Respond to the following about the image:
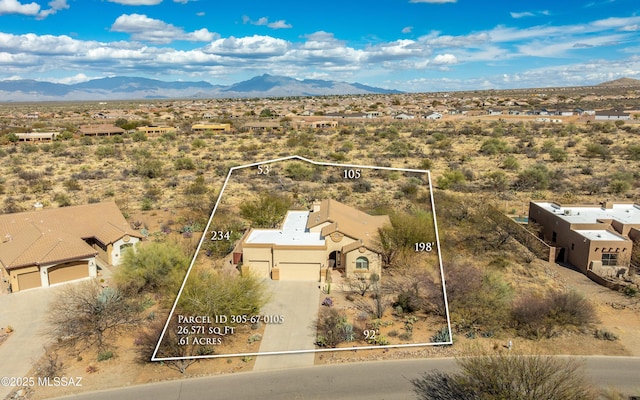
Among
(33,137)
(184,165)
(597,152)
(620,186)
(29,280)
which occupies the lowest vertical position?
(29,280)

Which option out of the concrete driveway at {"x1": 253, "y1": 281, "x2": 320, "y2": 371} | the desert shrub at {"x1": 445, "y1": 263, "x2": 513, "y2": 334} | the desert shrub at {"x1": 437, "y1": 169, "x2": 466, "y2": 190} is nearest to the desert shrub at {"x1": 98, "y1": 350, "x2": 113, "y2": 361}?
the concrete driveway at {"x1": 253, "y1": 281, "x2": 320, "y2": 371}

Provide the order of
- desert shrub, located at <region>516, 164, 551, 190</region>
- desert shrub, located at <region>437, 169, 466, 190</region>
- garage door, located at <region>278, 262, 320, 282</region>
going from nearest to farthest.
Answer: garage door, located at <region>278, 262, 320, 282</region> < desert shrub, located at <region>437, 169, 466, 190</region> < desert shrub, located at <region>516, 164, 551, 190</region>

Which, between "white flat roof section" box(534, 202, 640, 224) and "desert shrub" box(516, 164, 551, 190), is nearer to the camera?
"white flat roof section" box(534, 202, 640, 224)

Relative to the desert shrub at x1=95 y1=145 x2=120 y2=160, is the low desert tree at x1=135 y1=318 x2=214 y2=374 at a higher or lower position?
lower

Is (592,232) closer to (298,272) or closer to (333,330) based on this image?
(298,272)

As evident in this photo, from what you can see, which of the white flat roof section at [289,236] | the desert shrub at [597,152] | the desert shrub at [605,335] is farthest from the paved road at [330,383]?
the desert shrub at [597,152]

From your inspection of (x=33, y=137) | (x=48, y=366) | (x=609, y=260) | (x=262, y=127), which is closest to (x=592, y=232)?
(x=609, y=260)

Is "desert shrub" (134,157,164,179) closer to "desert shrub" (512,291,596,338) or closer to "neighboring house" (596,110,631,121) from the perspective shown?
"desert shrub" (512,291,596,338)

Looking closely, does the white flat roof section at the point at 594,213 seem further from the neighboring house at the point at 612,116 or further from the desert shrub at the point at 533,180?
the neighboring house at the point at 612,116
